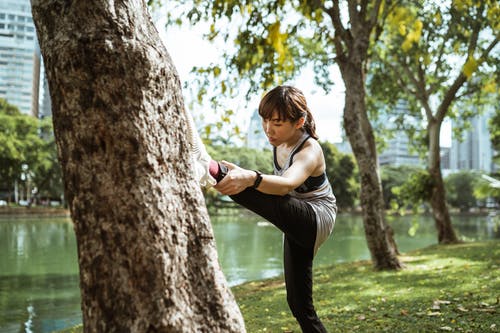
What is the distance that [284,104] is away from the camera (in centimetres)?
274

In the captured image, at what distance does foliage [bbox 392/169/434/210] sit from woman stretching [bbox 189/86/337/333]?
12.6 m

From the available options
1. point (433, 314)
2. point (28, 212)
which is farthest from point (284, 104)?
point (28, 212)

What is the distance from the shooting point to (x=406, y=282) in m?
7.55

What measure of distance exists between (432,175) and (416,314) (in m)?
10.4

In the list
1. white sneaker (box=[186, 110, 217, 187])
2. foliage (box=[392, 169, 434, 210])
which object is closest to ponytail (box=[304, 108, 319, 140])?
white sneaker (box=[186, 110, 217, 187])

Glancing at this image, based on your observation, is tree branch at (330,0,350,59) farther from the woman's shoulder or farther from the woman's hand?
the woman's hand

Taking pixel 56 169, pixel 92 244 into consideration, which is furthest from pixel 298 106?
pixel 56 169

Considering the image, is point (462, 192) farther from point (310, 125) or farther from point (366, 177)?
point (310, 125)

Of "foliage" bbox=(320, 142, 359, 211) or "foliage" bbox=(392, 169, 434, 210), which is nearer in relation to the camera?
"foliage" bbox=(392, 169, 434, 210)

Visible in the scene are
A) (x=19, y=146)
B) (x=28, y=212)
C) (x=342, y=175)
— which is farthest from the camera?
(x=342, y=175)

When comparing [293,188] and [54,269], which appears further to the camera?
[54,269]

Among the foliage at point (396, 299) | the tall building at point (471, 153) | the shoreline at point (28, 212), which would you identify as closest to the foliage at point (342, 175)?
the shoreline at point (28, 212)

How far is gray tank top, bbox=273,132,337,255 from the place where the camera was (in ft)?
8.87

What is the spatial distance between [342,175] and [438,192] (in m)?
38.9
